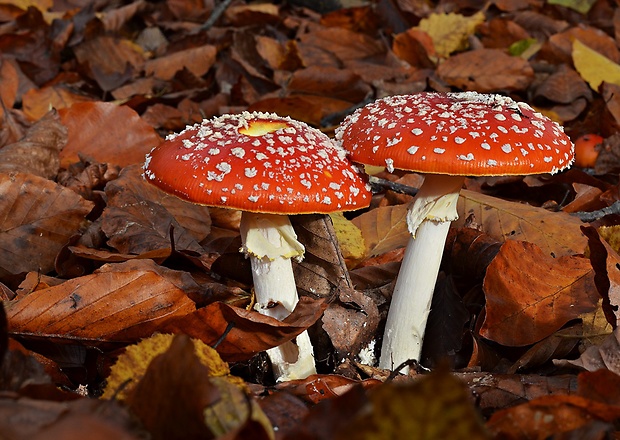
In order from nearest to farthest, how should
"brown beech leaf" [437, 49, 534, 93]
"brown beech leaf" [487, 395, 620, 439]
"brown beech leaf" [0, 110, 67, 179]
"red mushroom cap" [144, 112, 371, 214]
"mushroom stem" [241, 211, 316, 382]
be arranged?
1. "brown beech leaf" [487, 395, 620, 439]
2. "red mushroom cap" [144, 112, 371, 214]
3. "mushroom stem" [241, 211, 316, 382]
4. "brown beech leaf" [0, 110, 67, 179]
5. "brown beech leaf" [437, 49, 534, 93]

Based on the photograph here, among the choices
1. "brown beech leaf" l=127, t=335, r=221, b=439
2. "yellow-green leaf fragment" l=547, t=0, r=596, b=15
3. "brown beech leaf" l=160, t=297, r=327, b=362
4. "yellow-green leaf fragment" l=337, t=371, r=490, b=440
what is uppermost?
"yellow-green leaf fragment" l=337, t=371, r=490, b=440

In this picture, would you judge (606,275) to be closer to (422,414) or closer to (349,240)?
(349,240)

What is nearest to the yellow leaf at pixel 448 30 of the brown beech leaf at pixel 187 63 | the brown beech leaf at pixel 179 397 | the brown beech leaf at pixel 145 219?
the brown beech leaf at pixel 187 63

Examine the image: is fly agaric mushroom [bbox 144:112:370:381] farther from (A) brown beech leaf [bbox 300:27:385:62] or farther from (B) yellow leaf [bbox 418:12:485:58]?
(B) yellow leaf [bbox 418:12:485:58]

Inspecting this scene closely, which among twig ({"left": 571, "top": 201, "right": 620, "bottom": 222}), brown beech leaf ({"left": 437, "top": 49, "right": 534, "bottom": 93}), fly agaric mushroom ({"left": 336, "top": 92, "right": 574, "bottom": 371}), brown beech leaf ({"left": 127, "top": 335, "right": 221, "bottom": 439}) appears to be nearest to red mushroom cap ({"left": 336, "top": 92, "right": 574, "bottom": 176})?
fly agaric mushroom ({"left": 336, "top": 92, "right": 574, "bottom": 371})

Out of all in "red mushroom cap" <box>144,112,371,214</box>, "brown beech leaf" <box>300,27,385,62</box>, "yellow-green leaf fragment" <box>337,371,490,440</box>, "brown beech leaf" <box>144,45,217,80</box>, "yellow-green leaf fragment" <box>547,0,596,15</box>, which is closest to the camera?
"yellow-green leaf fragment" <box>337,371,490,440</box>

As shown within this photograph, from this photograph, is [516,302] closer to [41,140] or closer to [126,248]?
[126,248]

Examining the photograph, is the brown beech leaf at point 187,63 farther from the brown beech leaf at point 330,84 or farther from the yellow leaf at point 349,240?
the yellow leaf at point 349,240
